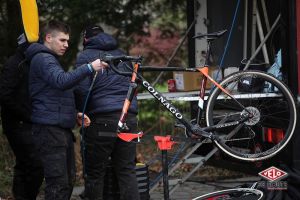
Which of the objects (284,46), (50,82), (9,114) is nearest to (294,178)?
(284,46)

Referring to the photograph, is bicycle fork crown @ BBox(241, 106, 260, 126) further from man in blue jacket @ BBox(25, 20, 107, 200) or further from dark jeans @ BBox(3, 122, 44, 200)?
dark jeans @ BBox(3, 122, 44, 200)

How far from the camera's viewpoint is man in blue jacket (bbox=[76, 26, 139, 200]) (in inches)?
208

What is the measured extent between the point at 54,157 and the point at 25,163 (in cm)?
113

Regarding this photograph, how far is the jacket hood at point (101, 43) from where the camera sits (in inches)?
209

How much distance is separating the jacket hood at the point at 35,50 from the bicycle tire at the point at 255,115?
138 centimetres

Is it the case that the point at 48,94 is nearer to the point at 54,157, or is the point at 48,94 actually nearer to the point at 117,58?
the point at 54,157

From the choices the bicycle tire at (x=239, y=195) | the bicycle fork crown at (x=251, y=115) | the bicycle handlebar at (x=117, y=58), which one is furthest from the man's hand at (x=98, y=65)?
the bicycle tire at (x=239, y=195)

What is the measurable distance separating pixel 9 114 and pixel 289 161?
8.07 ft

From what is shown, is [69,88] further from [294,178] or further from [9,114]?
[294,178]

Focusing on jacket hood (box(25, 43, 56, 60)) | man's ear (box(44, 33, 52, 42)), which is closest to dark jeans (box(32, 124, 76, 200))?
jacket hood (box(25, 43, 56, 60))

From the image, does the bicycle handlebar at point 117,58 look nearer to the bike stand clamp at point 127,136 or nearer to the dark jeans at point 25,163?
the bike stand clamp at point 127,136

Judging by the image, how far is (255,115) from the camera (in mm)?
5449

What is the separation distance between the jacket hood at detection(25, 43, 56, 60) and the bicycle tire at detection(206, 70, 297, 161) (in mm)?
1385

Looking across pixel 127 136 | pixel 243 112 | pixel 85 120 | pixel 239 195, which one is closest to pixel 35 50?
pixel 85 120
